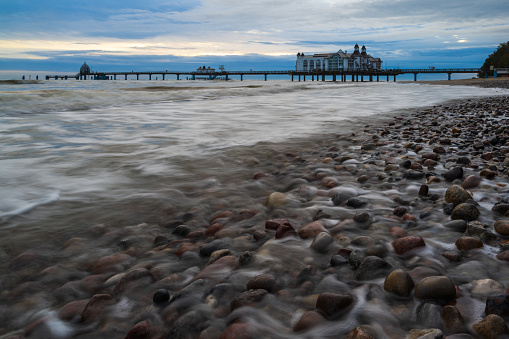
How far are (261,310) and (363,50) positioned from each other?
499ft

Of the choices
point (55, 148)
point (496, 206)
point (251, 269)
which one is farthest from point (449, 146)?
point (55, 148)

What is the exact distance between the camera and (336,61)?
134750 mm

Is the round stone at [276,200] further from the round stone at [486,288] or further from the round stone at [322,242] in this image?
the round stone at [486,288]

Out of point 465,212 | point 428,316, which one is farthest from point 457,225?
point 428,316

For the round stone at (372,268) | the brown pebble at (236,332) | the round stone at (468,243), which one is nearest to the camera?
the brown pebble at (236,332)

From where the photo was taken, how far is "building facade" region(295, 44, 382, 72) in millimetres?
133625

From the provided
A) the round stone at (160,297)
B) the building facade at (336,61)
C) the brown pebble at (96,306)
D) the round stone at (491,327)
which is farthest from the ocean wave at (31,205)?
the building facade at (336,61)

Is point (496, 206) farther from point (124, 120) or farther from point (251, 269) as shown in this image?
point (124, 120)

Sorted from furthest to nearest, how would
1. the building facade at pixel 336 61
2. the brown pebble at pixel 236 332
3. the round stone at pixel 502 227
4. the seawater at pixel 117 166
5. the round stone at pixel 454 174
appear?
the building facade at pixel 336 61
the round stone at pixel 454 174
the seawater at pixel 117 166
the round stone at pixel 502 227
the brown pebble at pixel 236 332

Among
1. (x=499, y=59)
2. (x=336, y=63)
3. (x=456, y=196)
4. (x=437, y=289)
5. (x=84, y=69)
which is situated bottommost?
(x=437, y=289)

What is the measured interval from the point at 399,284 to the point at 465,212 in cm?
109

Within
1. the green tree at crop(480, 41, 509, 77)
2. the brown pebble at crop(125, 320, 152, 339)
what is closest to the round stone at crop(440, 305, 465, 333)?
the brown pebble at crop(125, 320, 152, 339)

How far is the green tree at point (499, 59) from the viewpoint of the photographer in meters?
69.4

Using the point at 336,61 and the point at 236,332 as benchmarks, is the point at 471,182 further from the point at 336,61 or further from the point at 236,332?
the point at 336,61
